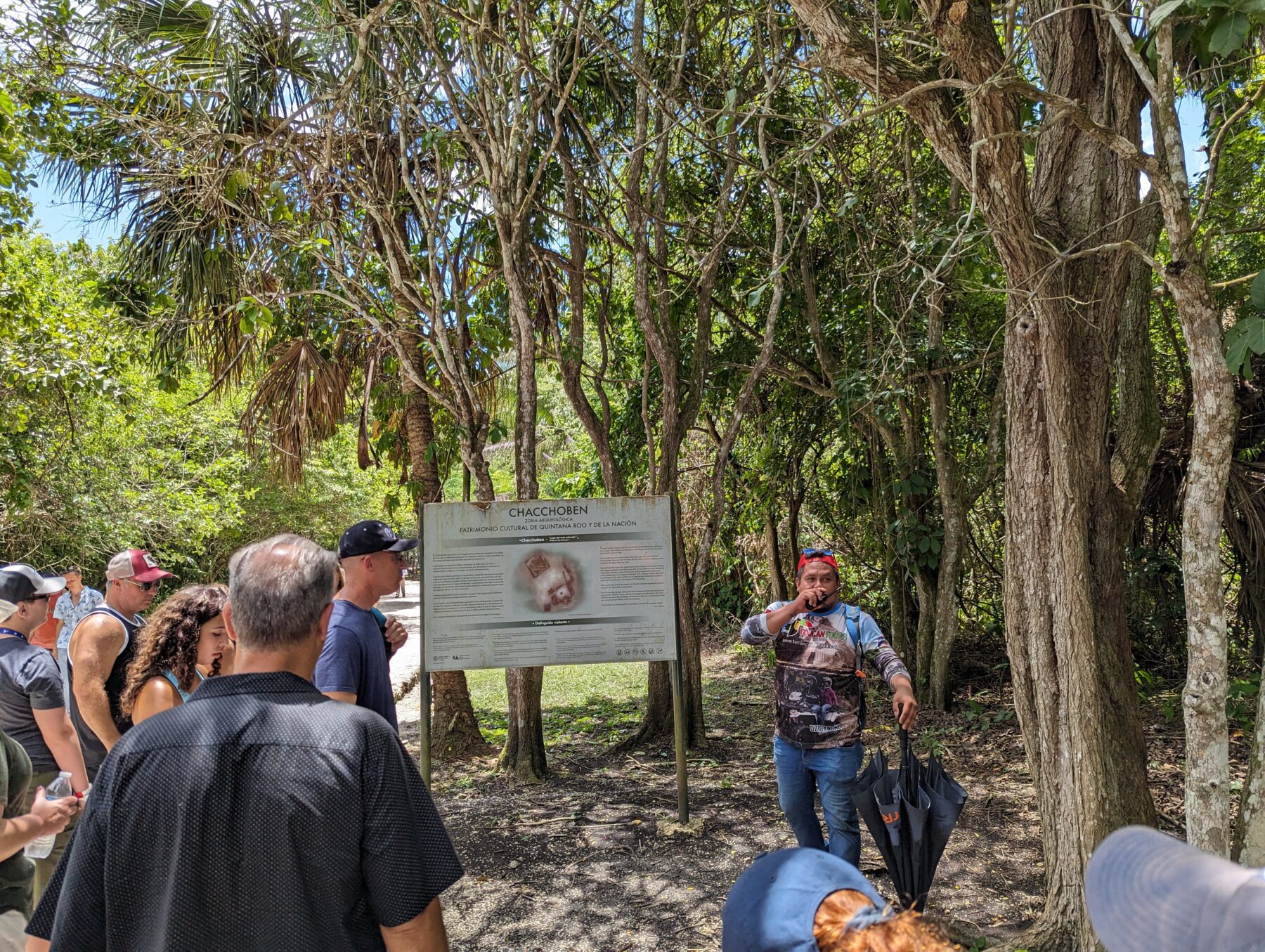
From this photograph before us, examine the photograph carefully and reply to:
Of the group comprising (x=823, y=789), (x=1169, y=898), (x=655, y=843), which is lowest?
(x=655, y=843)

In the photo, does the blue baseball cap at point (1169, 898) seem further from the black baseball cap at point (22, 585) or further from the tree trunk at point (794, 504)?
the tree trunk at point (794, 504)

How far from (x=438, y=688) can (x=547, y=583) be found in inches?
102

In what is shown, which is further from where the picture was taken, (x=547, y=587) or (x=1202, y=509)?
(x=547, y=587)

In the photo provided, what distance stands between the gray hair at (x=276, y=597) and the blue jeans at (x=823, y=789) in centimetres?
273

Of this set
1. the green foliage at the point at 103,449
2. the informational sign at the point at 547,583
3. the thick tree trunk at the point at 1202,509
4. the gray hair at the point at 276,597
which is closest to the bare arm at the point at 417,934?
the gray hair at the point at 276,597

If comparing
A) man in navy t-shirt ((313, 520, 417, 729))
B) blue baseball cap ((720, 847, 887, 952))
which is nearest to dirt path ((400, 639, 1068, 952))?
man in navy t-shirt ((313, 520, 417, 729))

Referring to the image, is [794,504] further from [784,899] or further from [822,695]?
[784,899]

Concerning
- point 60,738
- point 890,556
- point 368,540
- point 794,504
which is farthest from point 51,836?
point 794,504

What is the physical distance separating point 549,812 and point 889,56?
498 cm

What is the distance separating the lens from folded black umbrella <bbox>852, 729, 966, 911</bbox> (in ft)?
11.4

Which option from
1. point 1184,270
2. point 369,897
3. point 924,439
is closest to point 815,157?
point 924,439

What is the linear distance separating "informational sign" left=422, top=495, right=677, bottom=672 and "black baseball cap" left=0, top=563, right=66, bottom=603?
7.06 ft

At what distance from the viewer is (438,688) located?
311 inches

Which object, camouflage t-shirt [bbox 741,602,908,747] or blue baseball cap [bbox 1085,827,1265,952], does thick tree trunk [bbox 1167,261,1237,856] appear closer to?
camouflage t-shirt [bbox 741,602,908,747]
